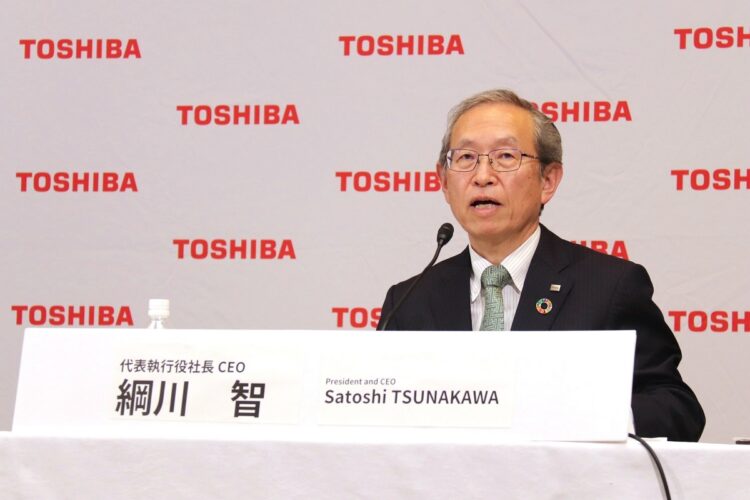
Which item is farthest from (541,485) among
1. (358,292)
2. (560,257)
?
(358,292)

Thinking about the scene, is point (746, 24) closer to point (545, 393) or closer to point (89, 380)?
point (545, 393)

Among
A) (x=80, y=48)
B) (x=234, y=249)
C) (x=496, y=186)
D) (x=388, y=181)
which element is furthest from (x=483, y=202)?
(x=80, y=48)

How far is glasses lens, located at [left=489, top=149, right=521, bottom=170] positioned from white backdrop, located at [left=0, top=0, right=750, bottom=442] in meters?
0.94

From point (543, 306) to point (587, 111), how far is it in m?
1.23

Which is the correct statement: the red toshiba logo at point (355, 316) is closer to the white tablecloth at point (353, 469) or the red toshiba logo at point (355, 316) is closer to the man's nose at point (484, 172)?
the man's nose at point (484, 172)

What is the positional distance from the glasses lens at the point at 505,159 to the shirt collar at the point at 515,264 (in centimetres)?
17

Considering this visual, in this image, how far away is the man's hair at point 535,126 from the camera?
2318 mm

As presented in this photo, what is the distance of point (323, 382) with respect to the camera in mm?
1269

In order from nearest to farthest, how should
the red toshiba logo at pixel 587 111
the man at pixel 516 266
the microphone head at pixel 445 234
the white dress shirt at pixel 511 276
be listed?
the microphone head at pixel 445 234
the man at pixel 516 266
the white dress shirt at pixel 511 276
the red toshiba logo at pixel 587 111

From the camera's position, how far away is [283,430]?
4.10 feet

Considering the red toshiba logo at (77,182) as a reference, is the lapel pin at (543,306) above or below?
below

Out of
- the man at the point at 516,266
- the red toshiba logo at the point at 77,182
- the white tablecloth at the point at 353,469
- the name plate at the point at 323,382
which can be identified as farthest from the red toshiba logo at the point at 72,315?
the white tablecloth at the point at 353,469

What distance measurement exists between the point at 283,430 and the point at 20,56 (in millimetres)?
A: 2632

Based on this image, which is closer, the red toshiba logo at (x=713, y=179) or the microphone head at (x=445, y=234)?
the microphone head at (x=445, y=234)
